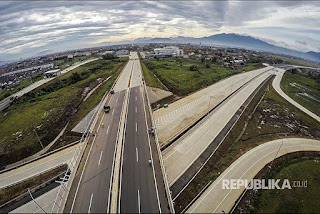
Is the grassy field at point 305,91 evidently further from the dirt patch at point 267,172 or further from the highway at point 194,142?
the dirt patch at point 267,172

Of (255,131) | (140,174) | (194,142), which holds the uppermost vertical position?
(140,174)

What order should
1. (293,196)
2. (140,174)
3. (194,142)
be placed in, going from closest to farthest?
(140,174) < (293,196) < (194,142)

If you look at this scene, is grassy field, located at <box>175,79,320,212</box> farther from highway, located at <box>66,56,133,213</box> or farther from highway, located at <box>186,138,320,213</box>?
highway, located at <box>66,56,133,213</box>

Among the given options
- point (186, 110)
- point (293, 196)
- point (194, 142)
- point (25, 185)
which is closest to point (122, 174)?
point (25, 185)

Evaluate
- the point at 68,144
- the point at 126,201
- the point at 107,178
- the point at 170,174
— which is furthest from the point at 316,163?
the point at 68,144

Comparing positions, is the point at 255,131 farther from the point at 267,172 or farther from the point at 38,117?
the point at 38,117
